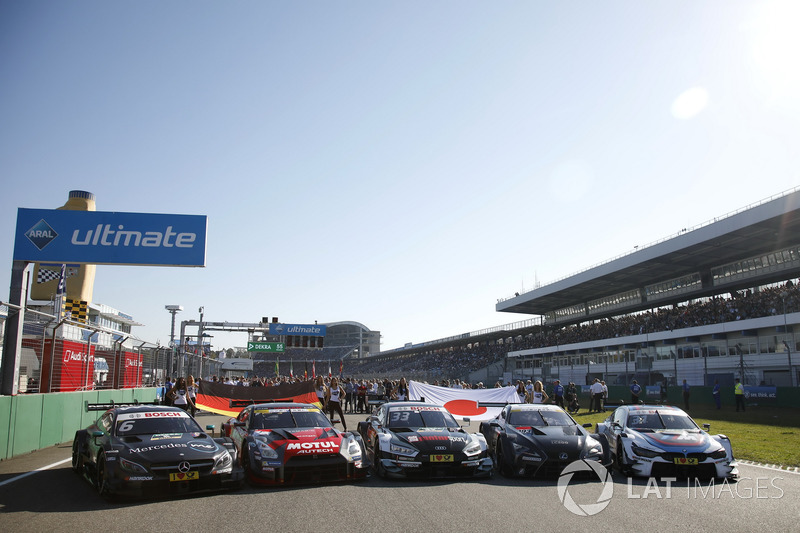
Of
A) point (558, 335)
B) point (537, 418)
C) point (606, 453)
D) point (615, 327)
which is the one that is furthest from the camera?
point (558, 335)

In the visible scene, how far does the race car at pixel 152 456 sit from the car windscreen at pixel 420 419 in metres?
3.07

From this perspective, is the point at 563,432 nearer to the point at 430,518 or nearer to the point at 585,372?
the point at 430,518

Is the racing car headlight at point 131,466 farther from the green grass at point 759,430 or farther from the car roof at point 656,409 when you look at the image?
the green grass at point 759,430

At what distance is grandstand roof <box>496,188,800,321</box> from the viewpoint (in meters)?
33.8

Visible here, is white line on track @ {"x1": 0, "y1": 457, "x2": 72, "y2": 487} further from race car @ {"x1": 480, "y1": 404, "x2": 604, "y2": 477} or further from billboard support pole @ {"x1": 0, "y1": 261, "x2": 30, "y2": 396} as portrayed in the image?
race car @ {"x1": 480, "y1": 404, "x2": 604, "y2": 477}

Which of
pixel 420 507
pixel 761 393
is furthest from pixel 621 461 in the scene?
pixel 761 393

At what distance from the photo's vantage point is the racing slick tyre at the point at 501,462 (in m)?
10.1

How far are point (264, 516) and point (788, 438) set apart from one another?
14.4 m

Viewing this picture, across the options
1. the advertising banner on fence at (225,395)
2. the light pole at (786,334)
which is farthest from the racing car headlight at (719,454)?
the light pole at (786,334)

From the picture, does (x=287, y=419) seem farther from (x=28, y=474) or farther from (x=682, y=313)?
(x=682, y=313)

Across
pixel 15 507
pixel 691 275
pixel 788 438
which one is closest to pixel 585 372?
pixel 691 275

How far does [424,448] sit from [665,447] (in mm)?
3997

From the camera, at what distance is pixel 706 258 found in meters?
42.3

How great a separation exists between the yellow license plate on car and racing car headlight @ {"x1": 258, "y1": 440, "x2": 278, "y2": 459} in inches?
45.3
